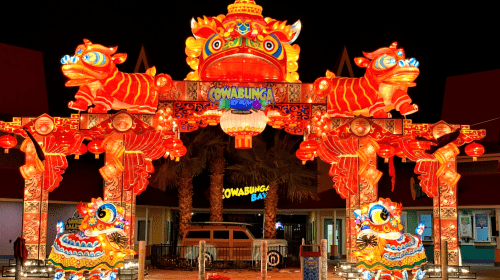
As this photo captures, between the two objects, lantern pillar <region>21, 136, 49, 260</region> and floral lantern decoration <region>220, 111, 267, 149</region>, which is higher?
floral lantern decoration <region>220, 111, 267, 149</region>

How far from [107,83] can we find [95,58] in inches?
32.7

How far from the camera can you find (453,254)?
15.5 m

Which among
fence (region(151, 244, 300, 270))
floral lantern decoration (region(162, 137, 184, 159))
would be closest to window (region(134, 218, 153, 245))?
fence (region(151, 244, 300, 270))

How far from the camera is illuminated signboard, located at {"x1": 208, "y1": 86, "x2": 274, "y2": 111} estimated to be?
44.0 feet

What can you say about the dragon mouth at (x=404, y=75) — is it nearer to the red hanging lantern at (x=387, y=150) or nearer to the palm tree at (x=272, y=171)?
the red hanging lantern at (x=387, y=150)

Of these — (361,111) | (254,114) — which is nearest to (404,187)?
(361,111)

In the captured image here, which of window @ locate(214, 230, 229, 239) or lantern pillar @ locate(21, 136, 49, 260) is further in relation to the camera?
window @ locate(214, 230, 229, 239)

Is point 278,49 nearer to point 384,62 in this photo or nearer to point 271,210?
point 384,62

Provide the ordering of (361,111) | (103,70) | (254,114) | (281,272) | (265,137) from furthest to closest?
(265,137)
(281,272)
(361,111)
(254,114)
(103,70)

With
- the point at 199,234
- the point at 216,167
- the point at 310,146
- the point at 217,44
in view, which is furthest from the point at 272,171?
the point at 217,44

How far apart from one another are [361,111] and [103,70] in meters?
6.29

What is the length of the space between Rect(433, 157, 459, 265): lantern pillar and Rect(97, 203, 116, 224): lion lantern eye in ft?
27.5

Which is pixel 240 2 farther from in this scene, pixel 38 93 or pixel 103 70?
pixel 38 93

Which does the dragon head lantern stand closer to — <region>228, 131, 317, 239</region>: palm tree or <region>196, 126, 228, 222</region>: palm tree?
<region>228, 131, 317, 239</region>: palm tree
